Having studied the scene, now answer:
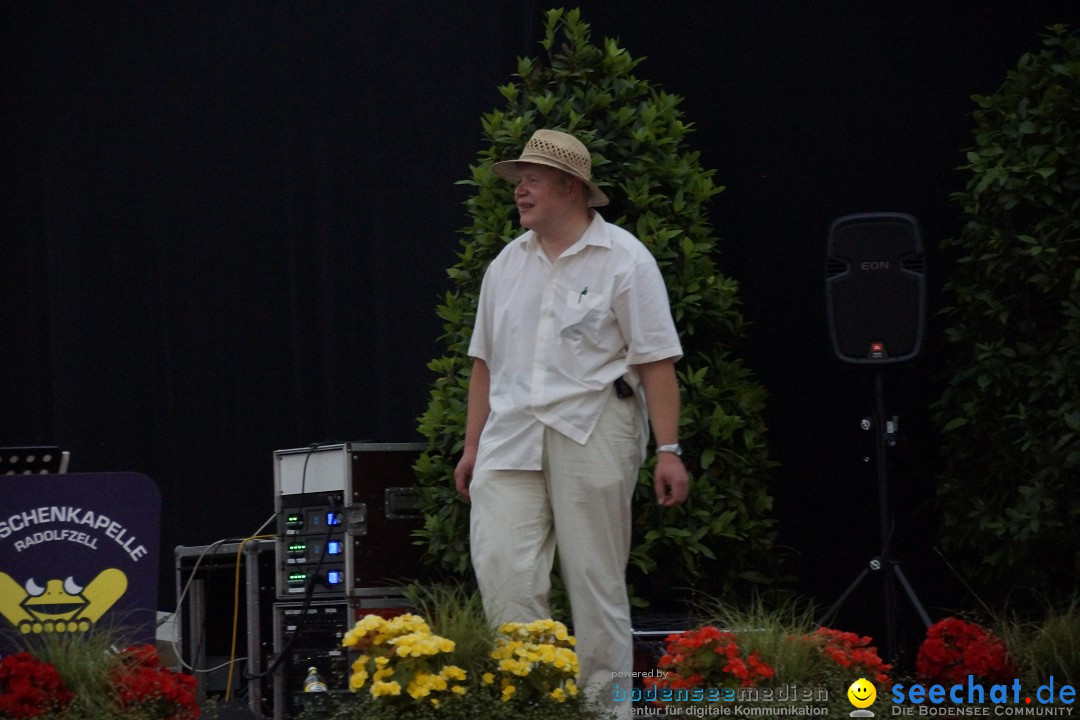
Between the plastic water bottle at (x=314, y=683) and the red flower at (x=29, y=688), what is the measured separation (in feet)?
4.84

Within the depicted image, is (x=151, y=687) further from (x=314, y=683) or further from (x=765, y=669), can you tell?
(x=314, y=683)

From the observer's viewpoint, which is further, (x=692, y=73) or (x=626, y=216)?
(x=692, y=73)

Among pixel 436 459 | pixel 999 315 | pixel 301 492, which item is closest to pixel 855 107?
pixel 999 315

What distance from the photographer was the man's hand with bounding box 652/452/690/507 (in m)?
3.65

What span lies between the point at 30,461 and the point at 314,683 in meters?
1.25

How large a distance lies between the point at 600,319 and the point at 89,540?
57.4 inches

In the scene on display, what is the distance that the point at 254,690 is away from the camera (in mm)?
5238

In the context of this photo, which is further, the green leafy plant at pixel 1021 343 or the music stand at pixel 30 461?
the green leafy plant at pixel 1021 343

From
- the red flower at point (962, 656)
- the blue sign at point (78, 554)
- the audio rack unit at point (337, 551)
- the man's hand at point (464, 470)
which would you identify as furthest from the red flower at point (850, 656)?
the audio rack unit at point (337, 551)

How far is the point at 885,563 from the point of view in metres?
4.47

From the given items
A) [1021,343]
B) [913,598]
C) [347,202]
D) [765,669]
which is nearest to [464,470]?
[765,669]

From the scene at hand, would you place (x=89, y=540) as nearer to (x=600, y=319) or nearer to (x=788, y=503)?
(x=600, y=319)

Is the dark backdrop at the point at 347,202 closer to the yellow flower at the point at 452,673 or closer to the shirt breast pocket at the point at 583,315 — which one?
the shirt breast pocket at the point at 583,315

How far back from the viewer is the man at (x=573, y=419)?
11.9 feet
